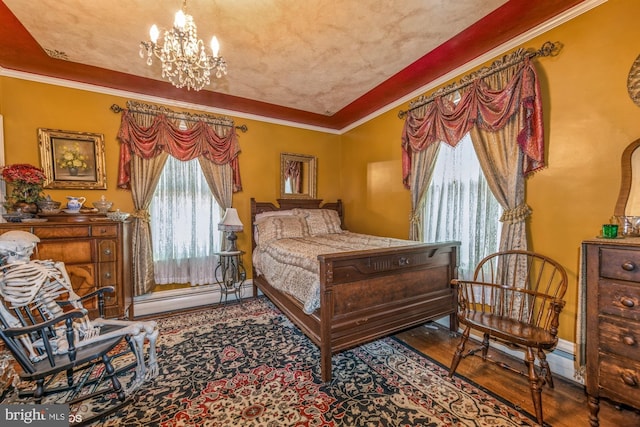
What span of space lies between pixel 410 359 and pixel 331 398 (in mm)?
842

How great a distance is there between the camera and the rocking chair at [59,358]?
1.40 meters

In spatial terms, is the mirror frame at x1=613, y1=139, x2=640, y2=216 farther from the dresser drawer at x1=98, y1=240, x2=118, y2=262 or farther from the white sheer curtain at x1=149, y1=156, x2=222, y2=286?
the dresser drawer at x1=98, y1=240, x2=118, y2=262

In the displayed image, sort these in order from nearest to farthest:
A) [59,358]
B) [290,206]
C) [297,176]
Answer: [59,358]
[290,206]
[297,176]

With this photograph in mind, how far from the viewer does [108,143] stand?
10.3 feet

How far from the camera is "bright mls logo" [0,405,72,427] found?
1396mm

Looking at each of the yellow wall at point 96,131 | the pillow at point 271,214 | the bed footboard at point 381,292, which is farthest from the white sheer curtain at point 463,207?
the yellow wall at point 96,131

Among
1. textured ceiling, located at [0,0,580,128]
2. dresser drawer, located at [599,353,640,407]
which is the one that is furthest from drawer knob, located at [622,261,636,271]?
textured ceiling, located at [0,0,580,128]

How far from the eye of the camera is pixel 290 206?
4.21 m

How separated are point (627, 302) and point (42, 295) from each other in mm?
3474

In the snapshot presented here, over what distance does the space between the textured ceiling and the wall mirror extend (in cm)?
116

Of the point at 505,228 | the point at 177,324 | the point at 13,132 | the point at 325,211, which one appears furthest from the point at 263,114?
the point at 505,228

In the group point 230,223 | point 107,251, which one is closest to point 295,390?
point 230,223

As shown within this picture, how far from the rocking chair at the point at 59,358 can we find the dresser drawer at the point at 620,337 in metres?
2.91

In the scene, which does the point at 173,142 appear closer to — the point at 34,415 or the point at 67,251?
the point at 67,251
